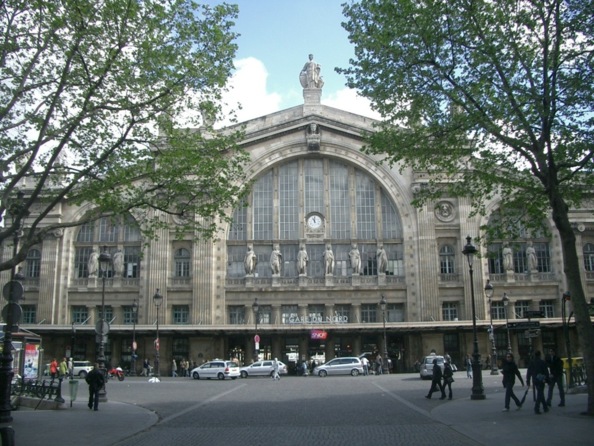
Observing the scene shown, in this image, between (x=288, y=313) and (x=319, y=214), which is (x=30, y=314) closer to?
(x=288, y=313)

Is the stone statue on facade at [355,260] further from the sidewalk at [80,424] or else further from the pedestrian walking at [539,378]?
Result: the pedestrian walking at [539,378]

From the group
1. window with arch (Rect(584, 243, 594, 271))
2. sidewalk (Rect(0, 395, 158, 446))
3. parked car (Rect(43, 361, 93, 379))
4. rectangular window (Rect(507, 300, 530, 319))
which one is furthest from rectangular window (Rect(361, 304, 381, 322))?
sidewalk (Rect(0, 395, 158, 446))

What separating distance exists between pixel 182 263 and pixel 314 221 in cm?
1195

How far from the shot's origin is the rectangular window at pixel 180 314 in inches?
2132

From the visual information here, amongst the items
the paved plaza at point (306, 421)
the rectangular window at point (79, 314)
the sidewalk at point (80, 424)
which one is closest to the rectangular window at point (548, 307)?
the paved plaza at point (306, 421)

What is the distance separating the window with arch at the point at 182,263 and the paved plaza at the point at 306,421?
2671 centimetres

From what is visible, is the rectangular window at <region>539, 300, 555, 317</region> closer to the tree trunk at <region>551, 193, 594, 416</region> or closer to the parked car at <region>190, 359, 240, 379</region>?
the parked car at <region>190, 359, 240, 379</region>

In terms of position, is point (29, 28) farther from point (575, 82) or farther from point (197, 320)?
point (197, 320)

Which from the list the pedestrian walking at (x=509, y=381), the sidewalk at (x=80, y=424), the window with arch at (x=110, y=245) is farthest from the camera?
the window with arch at (x=110, y=245)

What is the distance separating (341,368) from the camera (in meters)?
46.2

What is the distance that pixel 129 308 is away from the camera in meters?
54.7

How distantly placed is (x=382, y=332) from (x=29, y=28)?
131 feet

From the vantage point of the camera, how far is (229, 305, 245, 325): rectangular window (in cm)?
5450

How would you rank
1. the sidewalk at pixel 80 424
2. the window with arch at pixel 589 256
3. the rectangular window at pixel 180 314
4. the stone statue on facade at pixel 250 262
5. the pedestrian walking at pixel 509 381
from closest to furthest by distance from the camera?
the sidewalk at pixel 80 424 < the pedestrian walking at pixel 509 381 < the rectangular window at pixel 180 314 < the stone statue on facade at pixel 250 262 < the window with arch at pixel 589 256
